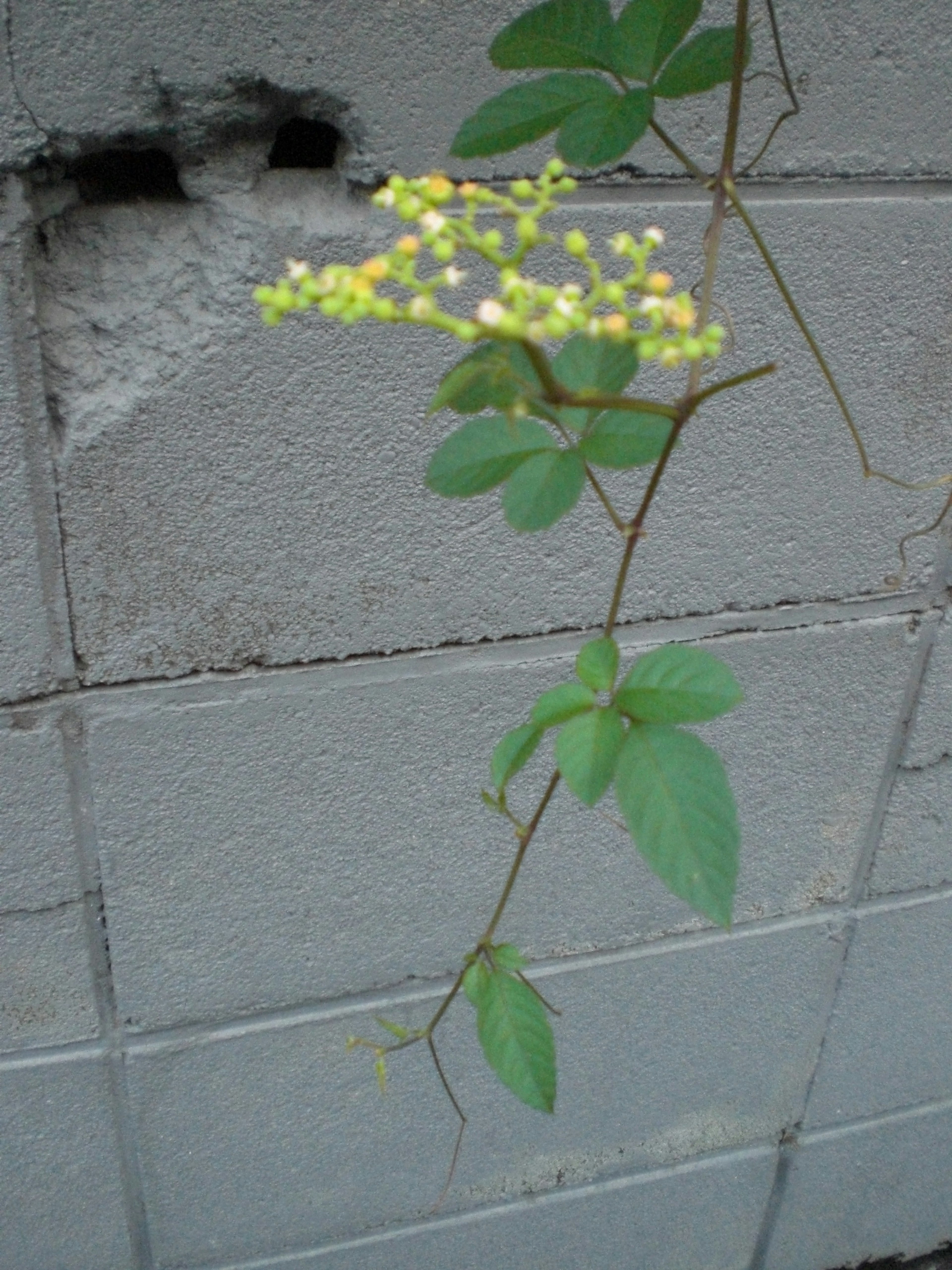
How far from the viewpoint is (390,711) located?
106 centimetres

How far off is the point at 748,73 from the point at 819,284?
0.19 meters

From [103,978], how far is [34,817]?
209mm

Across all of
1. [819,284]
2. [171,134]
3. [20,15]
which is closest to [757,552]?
[819,284]

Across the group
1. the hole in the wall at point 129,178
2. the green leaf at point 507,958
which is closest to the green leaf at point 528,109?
the hole in the wall at point 129,178

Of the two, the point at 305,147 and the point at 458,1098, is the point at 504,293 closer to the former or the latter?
the point at 305,147

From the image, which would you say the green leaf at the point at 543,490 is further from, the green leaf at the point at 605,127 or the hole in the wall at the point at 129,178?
the hole in the wall at the point at 129,178

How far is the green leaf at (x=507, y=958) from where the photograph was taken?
75 centimetres

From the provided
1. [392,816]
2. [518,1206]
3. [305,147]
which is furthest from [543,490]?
[518,1206]

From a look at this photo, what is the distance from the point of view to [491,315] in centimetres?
35

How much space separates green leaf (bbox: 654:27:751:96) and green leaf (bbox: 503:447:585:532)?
0.22 metres

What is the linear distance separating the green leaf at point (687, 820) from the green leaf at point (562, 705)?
6 centimetres

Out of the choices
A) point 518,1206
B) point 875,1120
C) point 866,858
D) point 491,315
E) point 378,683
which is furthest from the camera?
point 875,1120


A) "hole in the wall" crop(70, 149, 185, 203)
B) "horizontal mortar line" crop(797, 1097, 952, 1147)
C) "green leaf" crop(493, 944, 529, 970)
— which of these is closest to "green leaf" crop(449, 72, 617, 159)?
"hole in the wall" crop(70, 149, 185, 203)

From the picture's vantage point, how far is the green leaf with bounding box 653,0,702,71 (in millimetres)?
589
